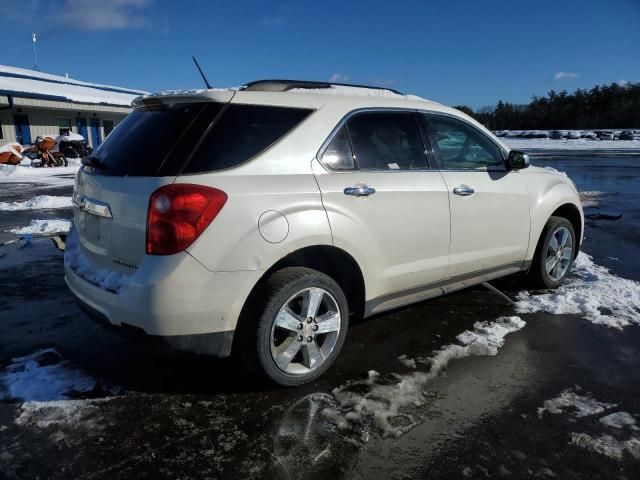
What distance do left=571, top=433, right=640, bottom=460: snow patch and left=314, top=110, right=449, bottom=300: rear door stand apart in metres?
1.45

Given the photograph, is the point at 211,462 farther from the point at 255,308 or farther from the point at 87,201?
the point at 87,201

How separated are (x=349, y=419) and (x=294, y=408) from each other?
337 millimetres

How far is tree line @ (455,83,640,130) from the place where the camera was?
3376 inches

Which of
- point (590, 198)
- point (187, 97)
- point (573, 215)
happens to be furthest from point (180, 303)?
point (590, 198)

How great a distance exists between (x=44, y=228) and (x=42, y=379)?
5.35 m

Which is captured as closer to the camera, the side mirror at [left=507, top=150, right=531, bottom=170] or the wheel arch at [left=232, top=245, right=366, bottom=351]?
the wheel arch at [left=232, top=245, right=366, bottom=351]

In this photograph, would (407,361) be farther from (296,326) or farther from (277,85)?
(277,85)

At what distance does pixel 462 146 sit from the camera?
4223mm

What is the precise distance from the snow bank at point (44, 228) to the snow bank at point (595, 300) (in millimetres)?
6652

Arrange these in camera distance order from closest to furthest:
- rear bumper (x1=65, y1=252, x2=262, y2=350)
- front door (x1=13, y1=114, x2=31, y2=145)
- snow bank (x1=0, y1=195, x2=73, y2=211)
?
rear bumper (x1=65, y1=252, x2=262, y2=350) → snow bank (x1=0, y1=195, x2=73, y2=211) → front door (x1=13, y1=114, x2=31, y2=145)

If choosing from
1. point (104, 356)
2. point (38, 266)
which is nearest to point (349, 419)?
point (104, 356)

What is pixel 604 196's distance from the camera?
12.2 metres

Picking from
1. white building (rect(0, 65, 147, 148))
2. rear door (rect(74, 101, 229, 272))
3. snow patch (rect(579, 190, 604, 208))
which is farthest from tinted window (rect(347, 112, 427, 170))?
white building (rect(0, 65, 147, 148))

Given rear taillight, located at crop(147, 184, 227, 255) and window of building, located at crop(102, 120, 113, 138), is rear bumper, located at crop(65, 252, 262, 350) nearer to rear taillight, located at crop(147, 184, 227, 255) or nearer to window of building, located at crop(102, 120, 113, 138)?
rear taillight, located at crop(147, 184, 227, 255)
